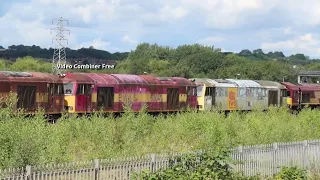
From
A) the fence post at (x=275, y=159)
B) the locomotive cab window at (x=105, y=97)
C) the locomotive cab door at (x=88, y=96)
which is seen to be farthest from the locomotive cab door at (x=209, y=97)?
the fence post at (x=275, y=159)

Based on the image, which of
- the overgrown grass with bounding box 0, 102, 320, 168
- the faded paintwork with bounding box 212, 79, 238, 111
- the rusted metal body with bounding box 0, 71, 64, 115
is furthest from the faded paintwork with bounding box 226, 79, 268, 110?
the rusted metal body with bounding box 0, 71, 64, 115

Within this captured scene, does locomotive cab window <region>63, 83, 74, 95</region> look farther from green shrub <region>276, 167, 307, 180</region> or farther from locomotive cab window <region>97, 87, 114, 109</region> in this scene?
green shrub <region>276, 167, 307, 180</region>

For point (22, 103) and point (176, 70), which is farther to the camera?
point (176, 70)

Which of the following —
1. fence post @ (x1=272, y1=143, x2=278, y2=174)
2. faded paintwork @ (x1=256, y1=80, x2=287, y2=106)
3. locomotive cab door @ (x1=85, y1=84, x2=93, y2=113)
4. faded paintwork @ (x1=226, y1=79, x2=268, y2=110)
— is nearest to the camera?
fence post @ (x1=272, y1=143, x2=278, y2=174)

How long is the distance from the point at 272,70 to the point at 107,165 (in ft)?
396

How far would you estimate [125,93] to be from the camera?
3522 centimetres

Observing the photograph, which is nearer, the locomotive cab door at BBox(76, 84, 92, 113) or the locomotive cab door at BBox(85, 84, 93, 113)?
the locomotive cab door at BBox(76, 84, 92, 113)

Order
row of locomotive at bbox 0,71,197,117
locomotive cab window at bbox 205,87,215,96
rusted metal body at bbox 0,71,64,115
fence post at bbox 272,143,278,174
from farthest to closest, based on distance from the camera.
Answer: locomotive cab window at bbox 205,87,215,96
row of locomotive at bbox 0,71,197,117
rusted metal body at bbox 0,71,64,115
fence post at bbox 272,143,278,174

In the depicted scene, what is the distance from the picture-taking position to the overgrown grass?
537 inches

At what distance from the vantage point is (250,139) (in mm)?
21031

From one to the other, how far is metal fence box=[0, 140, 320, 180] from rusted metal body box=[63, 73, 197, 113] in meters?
14.4

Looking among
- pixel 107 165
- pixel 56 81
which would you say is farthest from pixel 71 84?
pixel 107 165

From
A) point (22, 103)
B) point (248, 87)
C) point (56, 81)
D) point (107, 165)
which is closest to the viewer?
point (107, 165)

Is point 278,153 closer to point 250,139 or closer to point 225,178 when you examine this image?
point 250,139
